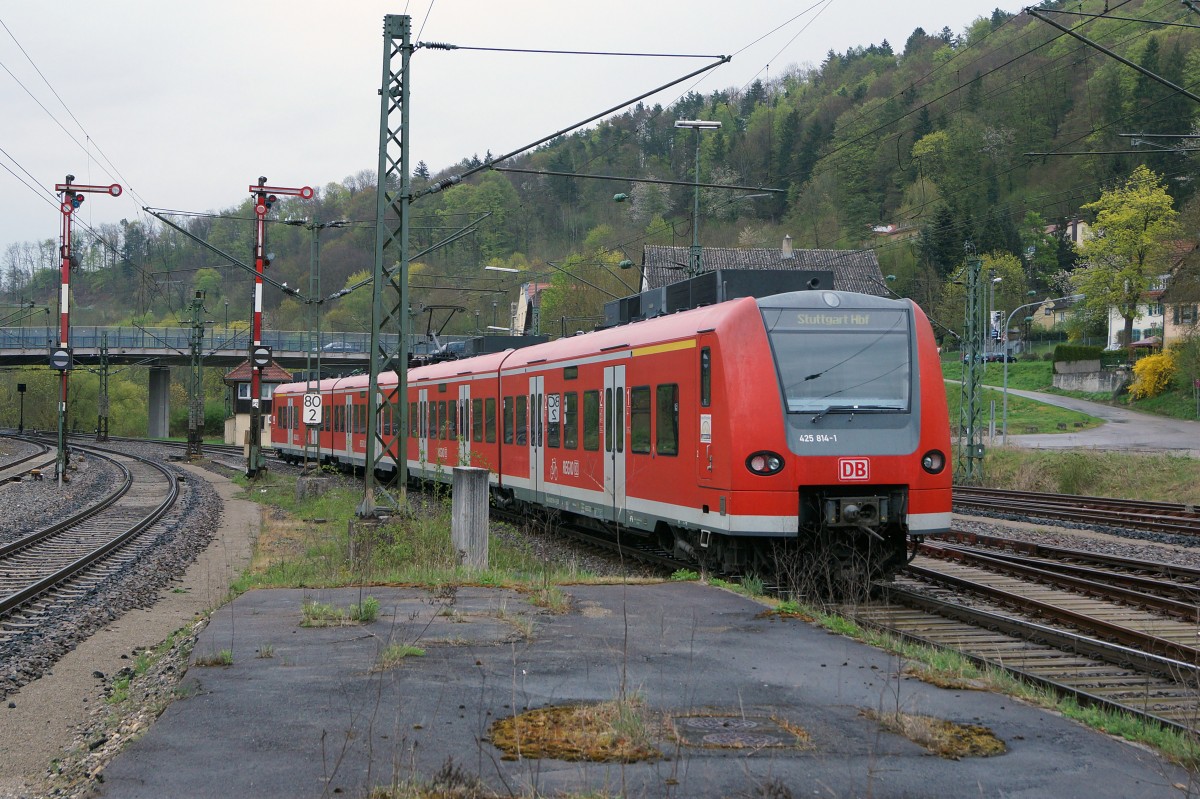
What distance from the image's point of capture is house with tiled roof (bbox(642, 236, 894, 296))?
5953 centimetres

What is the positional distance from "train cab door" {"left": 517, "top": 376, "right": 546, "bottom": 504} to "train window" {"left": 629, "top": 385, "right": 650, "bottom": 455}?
13.2 feet

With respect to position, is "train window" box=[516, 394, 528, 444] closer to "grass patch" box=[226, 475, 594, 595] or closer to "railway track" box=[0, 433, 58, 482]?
"grass patch" box=[226, 475, 594, 595]

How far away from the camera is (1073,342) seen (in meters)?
83.1

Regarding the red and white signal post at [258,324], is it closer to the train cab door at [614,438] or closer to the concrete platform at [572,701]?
the train cab door at [614,438]

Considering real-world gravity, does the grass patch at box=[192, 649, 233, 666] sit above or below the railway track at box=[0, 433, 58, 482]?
below

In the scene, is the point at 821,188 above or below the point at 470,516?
above

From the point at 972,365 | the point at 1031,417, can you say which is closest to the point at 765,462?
the point at 972,365

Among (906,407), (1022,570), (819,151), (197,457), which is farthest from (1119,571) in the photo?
(819,151)

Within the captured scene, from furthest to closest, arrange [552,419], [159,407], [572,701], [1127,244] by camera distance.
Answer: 1. [159,407]
2. [1127,244]
3. [552,419]
4. [572,701]

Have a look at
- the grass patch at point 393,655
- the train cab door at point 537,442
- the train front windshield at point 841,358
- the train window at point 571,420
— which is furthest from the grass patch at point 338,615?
the train cab door at point 537,442

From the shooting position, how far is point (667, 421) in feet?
43.0

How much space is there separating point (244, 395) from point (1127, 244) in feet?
177

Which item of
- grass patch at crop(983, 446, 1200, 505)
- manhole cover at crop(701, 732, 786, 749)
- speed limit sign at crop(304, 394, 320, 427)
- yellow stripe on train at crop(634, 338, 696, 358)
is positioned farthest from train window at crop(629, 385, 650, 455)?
grass patch at crop(983, 446, 1200, 505)

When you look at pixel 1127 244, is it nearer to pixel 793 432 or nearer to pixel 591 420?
pixel 591 420
